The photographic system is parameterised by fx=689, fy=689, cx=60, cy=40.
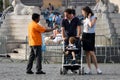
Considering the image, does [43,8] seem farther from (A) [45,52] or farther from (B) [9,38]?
(A) [45,52]

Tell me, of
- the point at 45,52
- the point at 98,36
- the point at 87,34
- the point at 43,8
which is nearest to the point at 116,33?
the point at 98,36

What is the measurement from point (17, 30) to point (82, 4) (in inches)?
241

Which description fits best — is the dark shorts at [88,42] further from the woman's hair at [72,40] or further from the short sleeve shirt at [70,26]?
the woman's hair at [72,40]

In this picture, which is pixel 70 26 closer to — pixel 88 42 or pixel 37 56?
pixel 88 42

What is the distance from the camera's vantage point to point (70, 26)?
824 inches

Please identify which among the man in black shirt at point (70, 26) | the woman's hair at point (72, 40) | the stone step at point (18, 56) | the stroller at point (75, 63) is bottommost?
the stone step at point (18, 56)

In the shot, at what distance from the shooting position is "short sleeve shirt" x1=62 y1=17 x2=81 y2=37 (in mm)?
20875

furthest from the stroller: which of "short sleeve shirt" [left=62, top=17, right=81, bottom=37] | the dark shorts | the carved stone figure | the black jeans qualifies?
the carved stone figure

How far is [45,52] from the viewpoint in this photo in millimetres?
30578

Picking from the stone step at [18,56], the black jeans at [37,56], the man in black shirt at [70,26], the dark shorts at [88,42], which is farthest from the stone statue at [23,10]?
the dark shorts at [88,42]

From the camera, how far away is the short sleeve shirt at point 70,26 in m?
20.9

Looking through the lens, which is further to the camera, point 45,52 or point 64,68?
point 45,52

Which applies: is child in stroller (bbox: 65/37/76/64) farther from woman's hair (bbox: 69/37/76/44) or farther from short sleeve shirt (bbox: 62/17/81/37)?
short sleeve shirt (bbox: 62/17/81/37)

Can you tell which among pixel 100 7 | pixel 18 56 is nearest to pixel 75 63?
pixel 18 56
